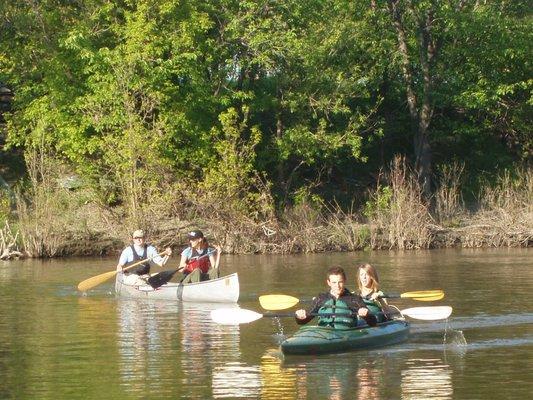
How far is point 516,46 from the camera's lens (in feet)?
129

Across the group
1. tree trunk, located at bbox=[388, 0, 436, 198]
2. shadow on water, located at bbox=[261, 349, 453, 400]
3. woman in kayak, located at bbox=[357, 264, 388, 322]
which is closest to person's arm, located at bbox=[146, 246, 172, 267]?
woman in kayak, located at bbox=[357, 264, 388, 322]

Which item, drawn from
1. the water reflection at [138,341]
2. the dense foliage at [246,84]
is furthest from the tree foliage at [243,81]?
the water reflection at [138,341]

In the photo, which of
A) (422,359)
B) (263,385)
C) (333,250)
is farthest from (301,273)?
(263,385)

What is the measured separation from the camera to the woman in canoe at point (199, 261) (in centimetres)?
2264

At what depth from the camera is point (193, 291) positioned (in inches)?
876

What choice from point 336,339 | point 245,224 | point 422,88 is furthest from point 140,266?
point 422,88

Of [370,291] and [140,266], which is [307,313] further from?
[140,266]

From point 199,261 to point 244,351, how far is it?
6.89 m

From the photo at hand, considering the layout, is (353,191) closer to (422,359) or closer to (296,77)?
(296,77)

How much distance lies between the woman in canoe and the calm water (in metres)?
0.81

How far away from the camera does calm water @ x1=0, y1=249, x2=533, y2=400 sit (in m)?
13.4

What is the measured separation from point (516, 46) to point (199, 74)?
10.2m

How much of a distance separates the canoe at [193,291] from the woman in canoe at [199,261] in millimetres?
334

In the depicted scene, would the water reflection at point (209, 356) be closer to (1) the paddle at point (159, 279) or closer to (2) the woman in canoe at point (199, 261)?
(2) the woman in canoe at point (199, 261)
